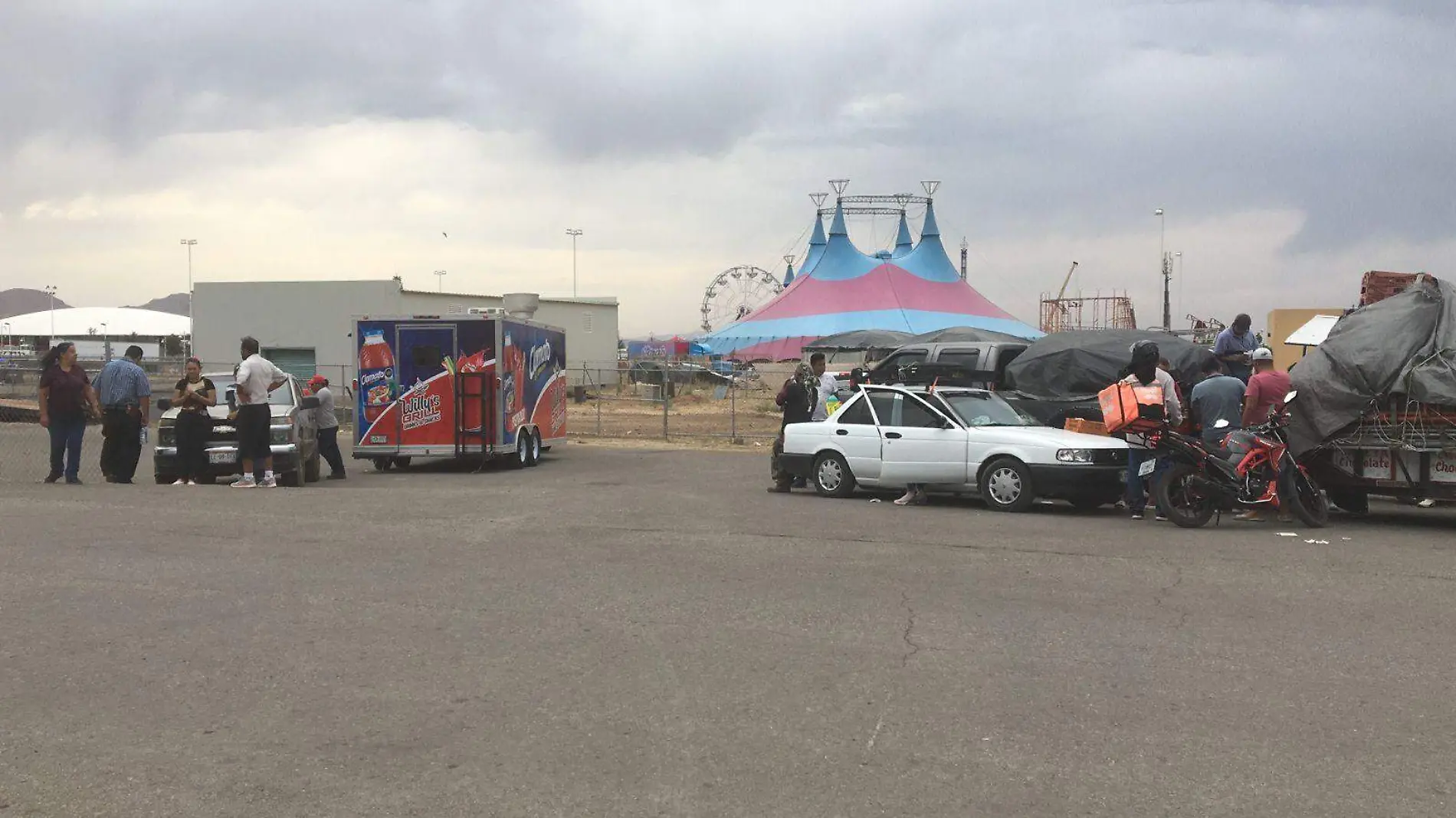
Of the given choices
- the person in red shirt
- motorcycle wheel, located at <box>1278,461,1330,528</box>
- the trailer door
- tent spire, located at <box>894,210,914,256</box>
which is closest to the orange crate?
the person in red shirt

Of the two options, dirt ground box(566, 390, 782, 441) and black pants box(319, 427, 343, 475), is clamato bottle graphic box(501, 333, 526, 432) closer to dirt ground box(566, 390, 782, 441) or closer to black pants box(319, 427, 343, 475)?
black pants box(319, 427, 343, 475)

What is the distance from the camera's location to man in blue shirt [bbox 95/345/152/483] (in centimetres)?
1513

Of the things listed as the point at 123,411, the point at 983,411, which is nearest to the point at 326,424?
the point at 123,411

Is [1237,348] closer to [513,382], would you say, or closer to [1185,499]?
[1185,499]

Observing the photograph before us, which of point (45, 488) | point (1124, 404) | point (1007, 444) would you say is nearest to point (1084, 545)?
point (1124, 404)

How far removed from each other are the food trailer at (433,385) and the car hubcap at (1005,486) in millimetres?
8299

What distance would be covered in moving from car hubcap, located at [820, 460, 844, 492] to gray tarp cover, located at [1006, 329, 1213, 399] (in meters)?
3.92

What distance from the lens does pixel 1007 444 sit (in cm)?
1362

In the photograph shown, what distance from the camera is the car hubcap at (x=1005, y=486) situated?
1353 centimetres

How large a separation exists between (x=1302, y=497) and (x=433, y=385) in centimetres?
1216

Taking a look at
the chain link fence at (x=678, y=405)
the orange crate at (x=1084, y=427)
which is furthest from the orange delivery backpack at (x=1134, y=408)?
the chain link fence at (x=678, y=405)

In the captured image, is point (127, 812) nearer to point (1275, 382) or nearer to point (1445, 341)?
point (1275, 382)

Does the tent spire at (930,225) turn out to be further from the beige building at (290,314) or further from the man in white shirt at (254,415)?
the man in white shirt at (254,415)

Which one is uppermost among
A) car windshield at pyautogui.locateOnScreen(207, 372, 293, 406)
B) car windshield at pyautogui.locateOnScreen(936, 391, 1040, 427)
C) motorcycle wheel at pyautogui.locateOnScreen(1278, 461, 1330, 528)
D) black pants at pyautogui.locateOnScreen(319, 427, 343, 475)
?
car windshield at pyautogui.locateOnScreen(207, 372, 293, 406)
